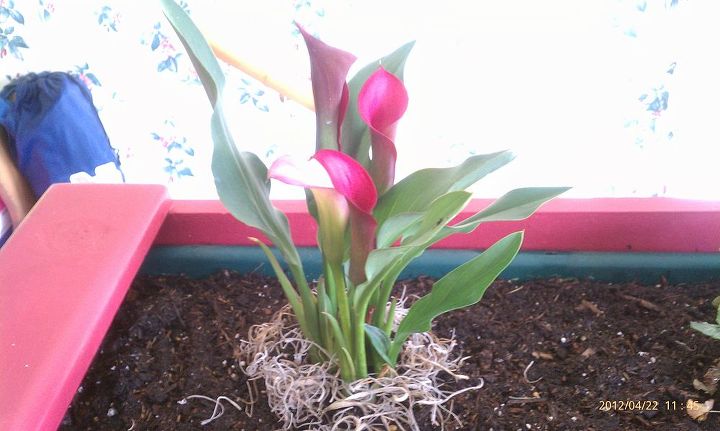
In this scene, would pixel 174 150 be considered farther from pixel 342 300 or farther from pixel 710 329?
pixel 710 329

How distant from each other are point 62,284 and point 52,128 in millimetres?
814

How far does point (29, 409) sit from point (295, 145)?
2.69ft

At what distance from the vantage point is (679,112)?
113 centimetres

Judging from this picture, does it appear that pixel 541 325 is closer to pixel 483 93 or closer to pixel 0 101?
pixel 483 93

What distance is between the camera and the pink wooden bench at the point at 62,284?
620 mm

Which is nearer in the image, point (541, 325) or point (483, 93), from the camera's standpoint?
point (541, 325)

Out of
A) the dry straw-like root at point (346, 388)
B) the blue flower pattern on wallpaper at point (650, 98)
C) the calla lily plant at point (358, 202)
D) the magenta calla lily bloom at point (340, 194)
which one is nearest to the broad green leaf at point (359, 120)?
the calla lily plant at point (358, 202)

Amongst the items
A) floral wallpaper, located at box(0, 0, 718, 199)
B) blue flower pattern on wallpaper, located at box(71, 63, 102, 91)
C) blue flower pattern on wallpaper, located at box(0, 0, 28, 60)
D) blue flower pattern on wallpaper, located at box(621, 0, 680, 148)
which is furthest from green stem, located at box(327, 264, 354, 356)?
blue flower pattern on wallpaper, located at box(0, 0, 28, 60)

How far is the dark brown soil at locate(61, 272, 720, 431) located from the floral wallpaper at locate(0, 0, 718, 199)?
435 millimetres

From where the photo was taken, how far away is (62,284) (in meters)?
0.74

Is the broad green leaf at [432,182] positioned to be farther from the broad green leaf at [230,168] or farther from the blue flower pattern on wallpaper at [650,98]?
the blue flower pattern on wallpaper at [650,98]

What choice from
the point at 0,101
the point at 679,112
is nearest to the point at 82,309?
the point at 0,101

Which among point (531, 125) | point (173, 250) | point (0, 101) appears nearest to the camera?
point (173, 250)

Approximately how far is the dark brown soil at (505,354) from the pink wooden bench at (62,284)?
0.31 ft
